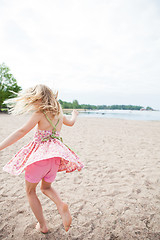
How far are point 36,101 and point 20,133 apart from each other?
0.42m

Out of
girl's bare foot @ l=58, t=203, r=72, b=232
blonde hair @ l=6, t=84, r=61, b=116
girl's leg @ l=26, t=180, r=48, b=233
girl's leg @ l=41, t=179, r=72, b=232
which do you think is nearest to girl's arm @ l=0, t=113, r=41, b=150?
blonde hair @ l=6, t=84, r=61, b=116

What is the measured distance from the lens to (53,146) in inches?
76.2

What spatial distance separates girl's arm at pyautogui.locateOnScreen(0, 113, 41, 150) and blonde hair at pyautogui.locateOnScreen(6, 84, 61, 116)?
→ 0.11 meters

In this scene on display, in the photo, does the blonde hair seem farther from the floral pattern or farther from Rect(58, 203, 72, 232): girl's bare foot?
Rect(58, 203, 72, 232): girl's bare foot

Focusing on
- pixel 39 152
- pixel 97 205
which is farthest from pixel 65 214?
pixel 97 205

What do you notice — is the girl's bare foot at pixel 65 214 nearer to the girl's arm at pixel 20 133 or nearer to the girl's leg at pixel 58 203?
the girl's leg at pixel 58 203

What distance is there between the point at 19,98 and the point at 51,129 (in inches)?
21.0

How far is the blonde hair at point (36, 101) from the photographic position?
1.91 metres

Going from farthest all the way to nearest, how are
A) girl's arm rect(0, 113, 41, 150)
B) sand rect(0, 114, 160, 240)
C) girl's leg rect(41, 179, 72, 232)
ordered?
sand rect(0, 114, 160, 240), girl's leg rect(41, 179, 72, 232), girl's arm rect(0, 113, 41, 150)

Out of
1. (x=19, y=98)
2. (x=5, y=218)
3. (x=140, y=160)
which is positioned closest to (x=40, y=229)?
(x=5, y=218)

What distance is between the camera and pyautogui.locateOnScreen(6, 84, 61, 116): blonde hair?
75.2 inches

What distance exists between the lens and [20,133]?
70.7 inches

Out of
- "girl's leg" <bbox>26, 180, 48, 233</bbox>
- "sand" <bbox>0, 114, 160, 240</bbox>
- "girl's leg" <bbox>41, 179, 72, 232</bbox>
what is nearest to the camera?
"girl's leg" <bbox>26, 180, 48, 233</bbox>

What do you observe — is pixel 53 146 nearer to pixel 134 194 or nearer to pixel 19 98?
pixel 19 98
